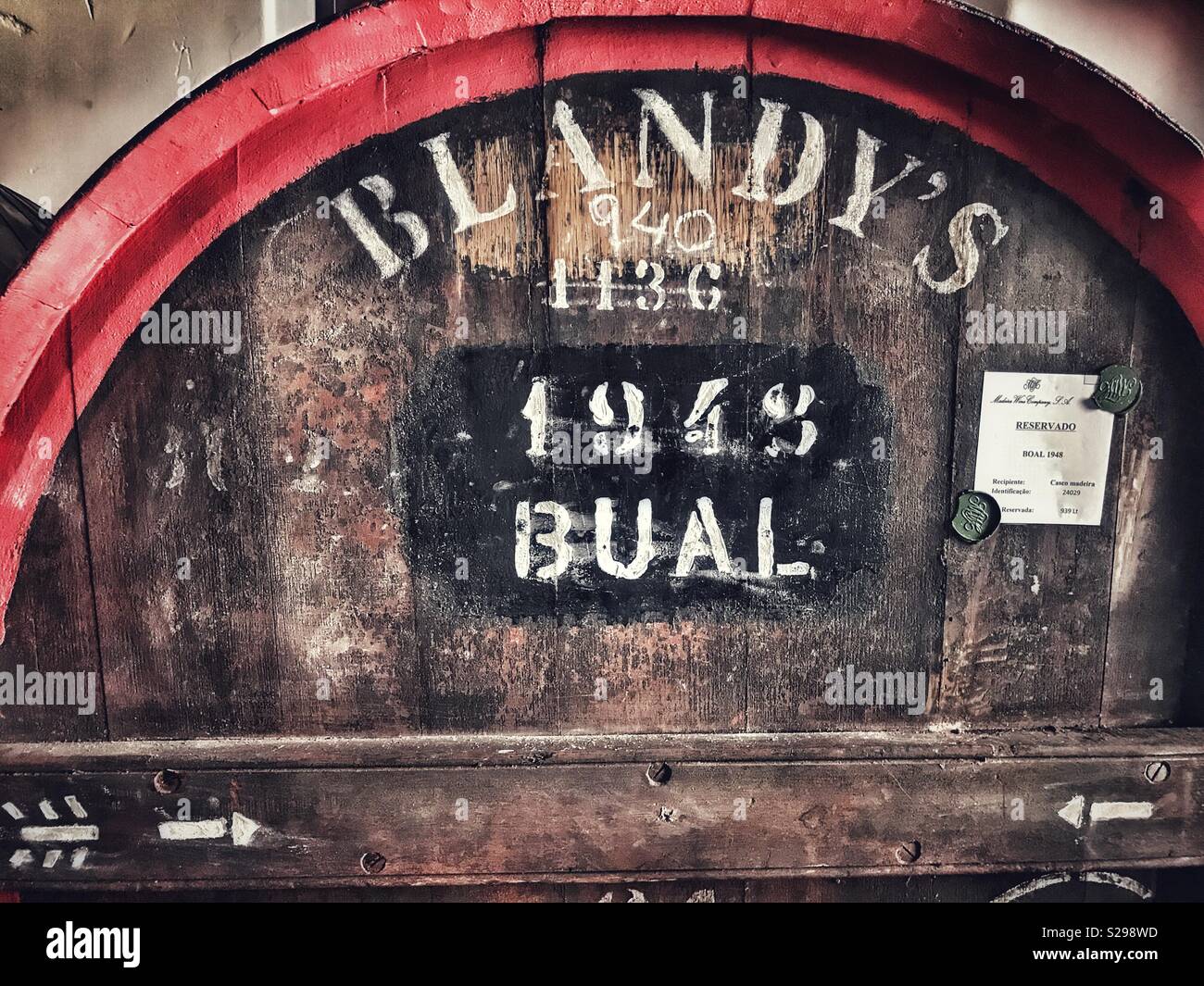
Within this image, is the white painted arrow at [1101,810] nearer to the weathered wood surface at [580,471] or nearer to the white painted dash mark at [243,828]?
the weathered wood surface at [580,471]

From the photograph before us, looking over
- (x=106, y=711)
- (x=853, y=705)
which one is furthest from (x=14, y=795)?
(x=853, y=705)

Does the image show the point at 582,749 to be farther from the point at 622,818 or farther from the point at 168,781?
the point at 168,781

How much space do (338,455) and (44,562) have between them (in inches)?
25.5

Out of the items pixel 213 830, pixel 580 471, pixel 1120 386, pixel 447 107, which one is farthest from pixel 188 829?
pixel 1120 386

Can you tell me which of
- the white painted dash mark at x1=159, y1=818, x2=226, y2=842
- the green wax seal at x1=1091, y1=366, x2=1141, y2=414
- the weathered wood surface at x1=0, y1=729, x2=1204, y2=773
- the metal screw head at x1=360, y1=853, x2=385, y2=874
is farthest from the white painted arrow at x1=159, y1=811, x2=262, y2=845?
the green wax seal at x1=1091, y1=366, x2=1141, y2=414

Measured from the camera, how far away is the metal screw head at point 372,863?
1473 millimetres

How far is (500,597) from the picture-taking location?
1.49 m

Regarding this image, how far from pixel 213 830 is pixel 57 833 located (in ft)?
1.01

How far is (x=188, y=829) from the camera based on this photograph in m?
1.47

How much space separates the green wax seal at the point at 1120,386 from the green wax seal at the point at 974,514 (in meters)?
0.30

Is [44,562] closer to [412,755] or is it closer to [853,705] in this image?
[412,755]

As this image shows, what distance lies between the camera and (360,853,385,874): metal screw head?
4.83 feet

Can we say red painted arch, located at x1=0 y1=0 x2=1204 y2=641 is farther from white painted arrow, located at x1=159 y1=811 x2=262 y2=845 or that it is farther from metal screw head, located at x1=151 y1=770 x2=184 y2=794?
white painted arrow, located at x1=159 y1=811 x2=262 y2=845

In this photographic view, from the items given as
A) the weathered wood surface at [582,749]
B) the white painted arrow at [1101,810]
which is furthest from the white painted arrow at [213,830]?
the white painted arrow at [1101,810]
